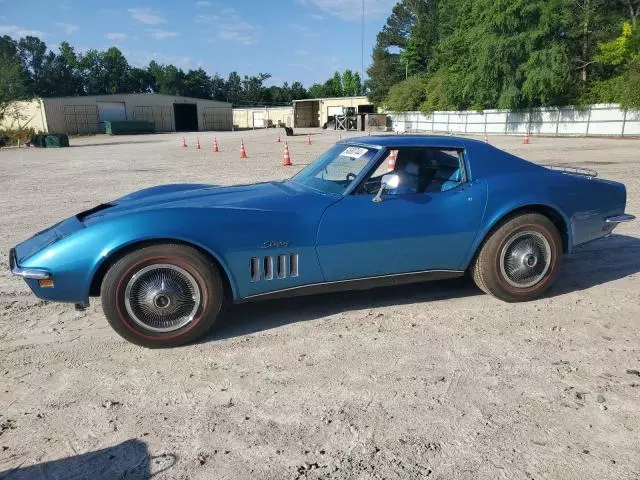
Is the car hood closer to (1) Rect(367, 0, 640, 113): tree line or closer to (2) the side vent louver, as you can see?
(2) the side vent louver

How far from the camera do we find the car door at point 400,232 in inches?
137

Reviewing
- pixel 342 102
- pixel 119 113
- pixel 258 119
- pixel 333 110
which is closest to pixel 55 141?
pixel 119 113

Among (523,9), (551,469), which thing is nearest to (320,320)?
(551,469)

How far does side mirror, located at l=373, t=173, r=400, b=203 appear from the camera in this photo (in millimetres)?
3480

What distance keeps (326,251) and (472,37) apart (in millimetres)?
40598

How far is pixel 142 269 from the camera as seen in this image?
10.4 ft

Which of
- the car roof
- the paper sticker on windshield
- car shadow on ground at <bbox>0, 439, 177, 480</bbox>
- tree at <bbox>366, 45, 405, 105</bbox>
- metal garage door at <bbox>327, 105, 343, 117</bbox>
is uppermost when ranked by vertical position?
tree at <bbox>366, 45, 405, 105</bbox>

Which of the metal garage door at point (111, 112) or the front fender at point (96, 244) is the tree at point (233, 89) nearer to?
the metal garage door at point (111, 112)

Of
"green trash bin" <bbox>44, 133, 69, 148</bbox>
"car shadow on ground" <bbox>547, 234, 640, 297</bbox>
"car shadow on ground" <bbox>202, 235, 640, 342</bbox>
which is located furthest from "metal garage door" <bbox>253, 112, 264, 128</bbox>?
"car shadow on ground" <bbox>202, 235, 640, 342</bbox>

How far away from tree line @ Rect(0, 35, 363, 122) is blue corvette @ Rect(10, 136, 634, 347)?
97.8m

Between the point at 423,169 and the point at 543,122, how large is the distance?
3657cm

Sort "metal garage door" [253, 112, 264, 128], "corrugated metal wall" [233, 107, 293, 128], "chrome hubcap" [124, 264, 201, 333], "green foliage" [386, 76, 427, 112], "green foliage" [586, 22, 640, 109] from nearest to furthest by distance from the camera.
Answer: "chrome hubcap" [124, 264, 201, 333], "green foliage" [586, 22, 640, 109], "green foliage" [386, 76, 427, 112], "corrugated metal wall" [233, 107, 293, 128], "metal garage door" [253, 112, 264, 128]

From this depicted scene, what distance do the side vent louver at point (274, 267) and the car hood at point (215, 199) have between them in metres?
0.36

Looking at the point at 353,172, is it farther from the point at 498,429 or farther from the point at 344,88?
the point at 344,88
